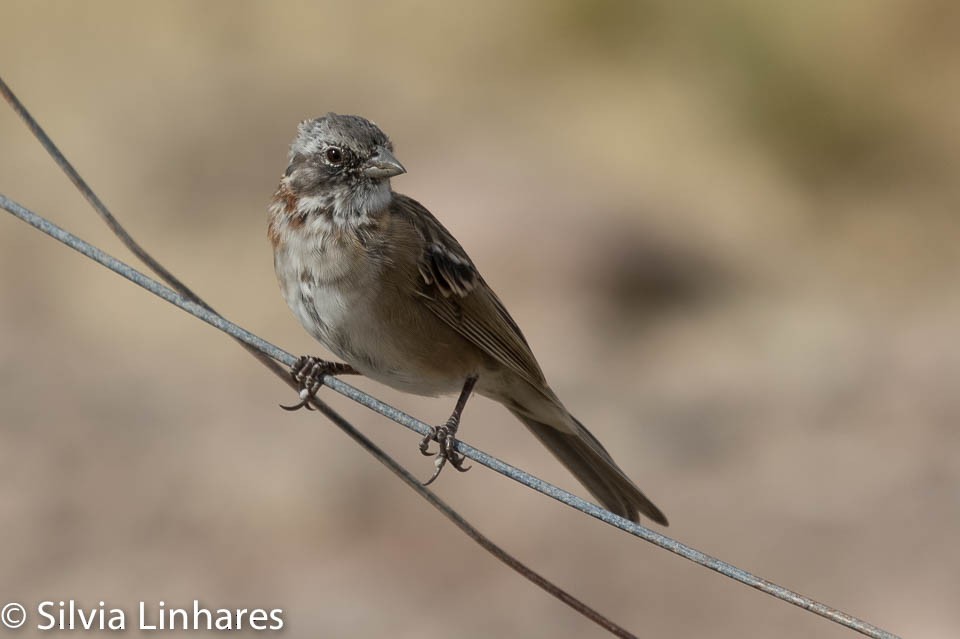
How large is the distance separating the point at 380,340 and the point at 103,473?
20.2ft

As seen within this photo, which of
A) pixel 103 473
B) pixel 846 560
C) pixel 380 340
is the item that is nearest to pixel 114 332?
pixel 103 473

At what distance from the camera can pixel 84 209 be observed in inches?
537

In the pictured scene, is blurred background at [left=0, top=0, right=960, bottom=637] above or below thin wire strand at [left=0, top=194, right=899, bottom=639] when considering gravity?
above

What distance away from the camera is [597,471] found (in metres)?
5.45

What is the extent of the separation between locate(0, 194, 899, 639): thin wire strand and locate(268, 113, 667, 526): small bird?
97 centimetres

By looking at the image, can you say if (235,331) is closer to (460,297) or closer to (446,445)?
(446,445)

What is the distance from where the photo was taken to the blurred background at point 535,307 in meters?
9.36

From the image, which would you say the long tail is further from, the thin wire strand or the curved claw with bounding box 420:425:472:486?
the thin wire strand

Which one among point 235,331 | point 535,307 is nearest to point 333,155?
point 235,331

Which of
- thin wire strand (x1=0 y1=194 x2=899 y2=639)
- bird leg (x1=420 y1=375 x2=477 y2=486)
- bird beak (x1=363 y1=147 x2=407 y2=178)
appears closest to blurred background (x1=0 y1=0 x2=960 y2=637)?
bird leg (x1=420 y1=375 x2=477 y2=486)

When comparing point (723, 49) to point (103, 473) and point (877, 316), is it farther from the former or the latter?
point (103, 473)

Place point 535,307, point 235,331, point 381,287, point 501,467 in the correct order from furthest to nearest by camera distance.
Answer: point 535,307
point 381,287
point 235,331
point 501,467

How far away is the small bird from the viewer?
500 cm

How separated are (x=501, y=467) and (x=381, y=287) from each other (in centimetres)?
164
